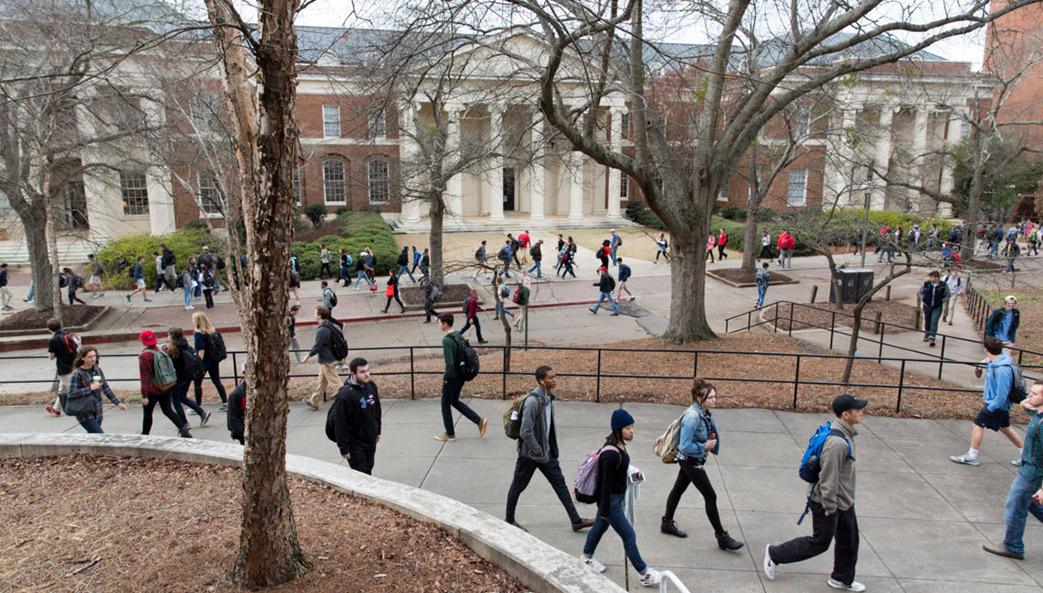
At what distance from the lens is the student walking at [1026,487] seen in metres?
5.67

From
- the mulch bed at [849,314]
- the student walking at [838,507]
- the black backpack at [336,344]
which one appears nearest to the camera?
the student walking at [838,507]

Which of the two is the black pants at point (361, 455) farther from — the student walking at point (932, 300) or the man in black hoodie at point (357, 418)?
the student walking at point (932, 300)

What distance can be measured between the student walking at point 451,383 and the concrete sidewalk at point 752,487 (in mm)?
184

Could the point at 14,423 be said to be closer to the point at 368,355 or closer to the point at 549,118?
the point at 368,355

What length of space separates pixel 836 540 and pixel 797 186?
137 feet

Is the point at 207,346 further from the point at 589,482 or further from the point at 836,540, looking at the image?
the point at 836,540

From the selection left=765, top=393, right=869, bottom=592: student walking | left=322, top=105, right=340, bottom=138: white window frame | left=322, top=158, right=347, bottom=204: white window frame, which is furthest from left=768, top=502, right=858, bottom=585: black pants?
left=322, top=158, right=347, bottom=204: white window frame

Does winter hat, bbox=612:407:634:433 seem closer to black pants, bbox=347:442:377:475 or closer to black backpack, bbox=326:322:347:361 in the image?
black pants, bbox=347:442:377:475

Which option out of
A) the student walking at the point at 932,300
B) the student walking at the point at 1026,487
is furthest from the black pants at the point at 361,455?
the student walking at the point at 932,300

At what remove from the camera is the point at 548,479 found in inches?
236

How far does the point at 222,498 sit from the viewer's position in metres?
5.99

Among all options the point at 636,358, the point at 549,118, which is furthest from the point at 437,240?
the point at 549,118

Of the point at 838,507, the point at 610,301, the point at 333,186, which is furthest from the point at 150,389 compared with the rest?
the point at 333,186

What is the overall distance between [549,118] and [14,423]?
9.46m
